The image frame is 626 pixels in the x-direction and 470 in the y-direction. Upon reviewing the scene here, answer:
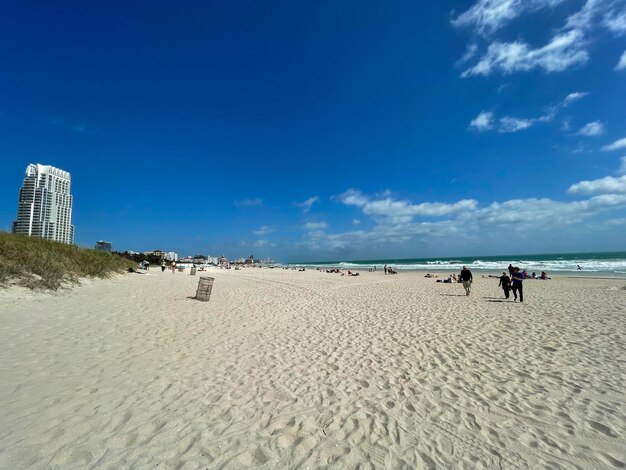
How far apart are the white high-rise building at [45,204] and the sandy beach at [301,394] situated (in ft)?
104

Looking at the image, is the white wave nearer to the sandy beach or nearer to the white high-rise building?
the sandy beach

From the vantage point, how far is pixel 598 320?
10281 mm

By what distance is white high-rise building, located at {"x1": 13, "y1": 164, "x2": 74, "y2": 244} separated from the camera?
1272 inches

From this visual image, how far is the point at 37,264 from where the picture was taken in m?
12.0

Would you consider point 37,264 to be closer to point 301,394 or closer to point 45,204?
point 301,394

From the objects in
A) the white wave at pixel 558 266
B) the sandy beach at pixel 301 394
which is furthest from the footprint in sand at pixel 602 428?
the white wave at pixel 558 266

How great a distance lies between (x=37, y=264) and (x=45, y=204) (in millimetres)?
29026

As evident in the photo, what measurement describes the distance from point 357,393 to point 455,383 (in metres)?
1.75

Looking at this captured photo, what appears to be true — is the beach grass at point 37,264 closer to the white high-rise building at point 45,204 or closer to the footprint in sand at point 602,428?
the footprint in sand at point 602,428

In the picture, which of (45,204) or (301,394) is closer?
(301,394)

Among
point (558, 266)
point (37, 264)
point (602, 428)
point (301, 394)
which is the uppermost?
point (37, 264)

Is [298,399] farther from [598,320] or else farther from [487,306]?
[487,306]

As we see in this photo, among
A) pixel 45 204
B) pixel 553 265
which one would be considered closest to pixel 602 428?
pixel 45 204

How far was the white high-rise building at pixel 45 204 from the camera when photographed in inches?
1272
